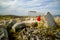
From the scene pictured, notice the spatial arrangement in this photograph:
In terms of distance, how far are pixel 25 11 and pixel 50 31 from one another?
0.50m

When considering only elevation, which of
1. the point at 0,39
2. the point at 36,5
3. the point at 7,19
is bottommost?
the point at 0,39

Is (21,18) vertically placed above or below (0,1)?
below

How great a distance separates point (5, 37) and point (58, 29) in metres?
0.82

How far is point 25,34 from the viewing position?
284 cm

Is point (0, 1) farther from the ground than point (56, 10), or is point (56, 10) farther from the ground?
point (0, 1)

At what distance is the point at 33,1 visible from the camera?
9.54 ft

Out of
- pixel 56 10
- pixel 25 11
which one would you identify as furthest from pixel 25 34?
pixel 56 10

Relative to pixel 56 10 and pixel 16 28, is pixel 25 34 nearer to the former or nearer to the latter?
pixel 16 28

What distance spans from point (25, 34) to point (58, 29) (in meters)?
0.51

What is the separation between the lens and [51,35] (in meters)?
2.82

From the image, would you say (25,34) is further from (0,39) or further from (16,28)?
(0,39)

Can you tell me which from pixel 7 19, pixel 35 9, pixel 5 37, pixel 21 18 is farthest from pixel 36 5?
pixel 5 37

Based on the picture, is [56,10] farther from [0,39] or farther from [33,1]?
[0,39]

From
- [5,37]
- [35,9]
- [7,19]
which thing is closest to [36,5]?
[35,9]
